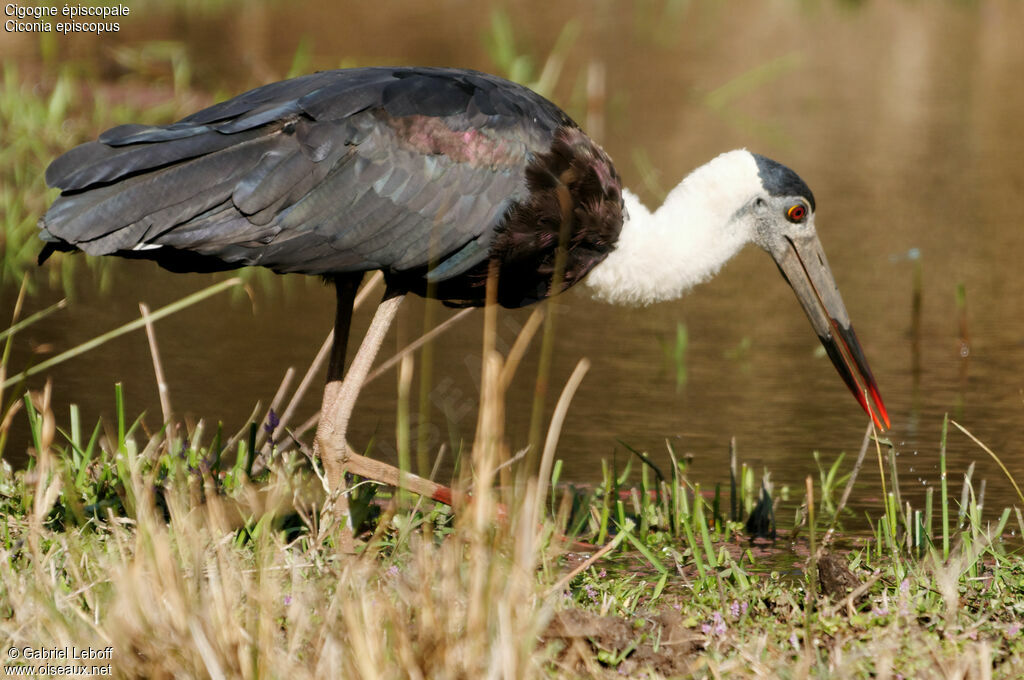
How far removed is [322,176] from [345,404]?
0.67 metres

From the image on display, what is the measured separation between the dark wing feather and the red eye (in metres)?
0.82

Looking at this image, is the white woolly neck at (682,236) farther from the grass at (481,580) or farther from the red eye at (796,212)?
the grass at (481,580)

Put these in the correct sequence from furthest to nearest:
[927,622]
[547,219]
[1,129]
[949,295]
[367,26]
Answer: [367,26] < [1,129] < [949,295] < [547,219] < [927,622]

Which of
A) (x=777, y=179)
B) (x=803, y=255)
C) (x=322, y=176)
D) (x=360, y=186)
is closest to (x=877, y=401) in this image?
(x=803, y=255)

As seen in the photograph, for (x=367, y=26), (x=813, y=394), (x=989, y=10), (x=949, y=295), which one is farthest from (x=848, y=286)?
(x=989, y=10)

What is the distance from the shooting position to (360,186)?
4492 millimetres

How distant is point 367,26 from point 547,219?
37.3 ft

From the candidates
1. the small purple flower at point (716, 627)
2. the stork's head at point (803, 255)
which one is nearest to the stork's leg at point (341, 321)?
the stork's head at point (803, 255)

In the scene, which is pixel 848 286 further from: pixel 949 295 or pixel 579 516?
pixel 579 516

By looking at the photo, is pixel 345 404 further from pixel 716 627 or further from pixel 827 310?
pixel 827 310

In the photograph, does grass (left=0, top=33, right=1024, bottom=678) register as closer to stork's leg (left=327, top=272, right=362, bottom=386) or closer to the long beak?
stork's leg (left=327, top=272, right=362, bottom=386)

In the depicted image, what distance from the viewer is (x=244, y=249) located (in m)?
4.35

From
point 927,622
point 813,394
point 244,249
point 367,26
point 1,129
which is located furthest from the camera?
point 367,26

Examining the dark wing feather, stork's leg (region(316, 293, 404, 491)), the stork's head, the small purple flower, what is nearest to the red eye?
the stork's head
